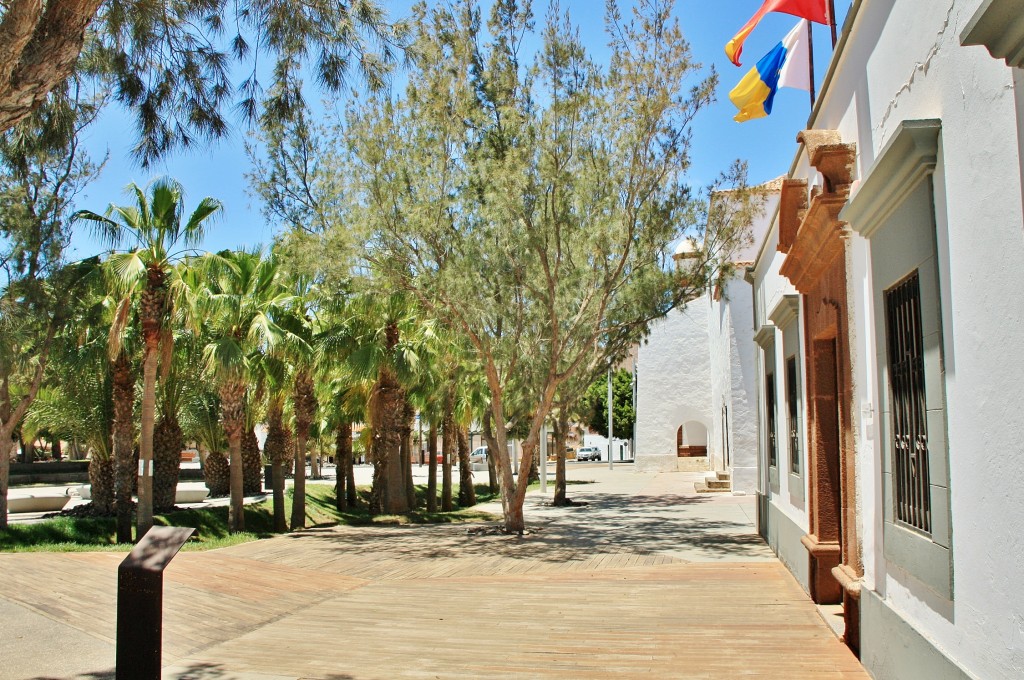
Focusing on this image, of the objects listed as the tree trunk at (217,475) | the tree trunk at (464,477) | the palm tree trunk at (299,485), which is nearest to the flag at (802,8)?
the palm tree trunk at (299,485)

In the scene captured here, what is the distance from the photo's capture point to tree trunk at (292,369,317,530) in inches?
795

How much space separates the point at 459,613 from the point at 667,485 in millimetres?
23481

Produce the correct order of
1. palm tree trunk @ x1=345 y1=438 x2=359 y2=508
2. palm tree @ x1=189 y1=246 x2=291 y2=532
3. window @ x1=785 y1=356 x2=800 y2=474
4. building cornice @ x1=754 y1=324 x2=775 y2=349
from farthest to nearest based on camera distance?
palm tree trunk @ x1=345 y1=438 x2=359 y2=508 < palm tree @ x1=189 y1=246 x2=291 y2=532 < building cornice @ x1=754 y1=324 x2=775 y2=349 < window @ x1=785 y1=356 x2=800 y2=474

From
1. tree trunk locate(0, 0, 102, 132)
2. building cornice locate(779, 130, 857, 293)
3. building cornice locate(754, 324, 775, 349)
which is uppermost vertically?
tree trunk locate(0, 0, 102, 132)

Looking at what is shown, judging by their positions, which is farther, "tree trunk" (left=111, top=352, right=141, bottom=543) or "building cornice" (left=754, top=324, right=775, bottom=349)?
"tree trunk" (left=111, top=352, right=141, bottom=543)

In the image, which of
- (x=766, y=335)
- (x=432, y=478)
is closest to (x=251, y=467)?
(x=432, y=478)

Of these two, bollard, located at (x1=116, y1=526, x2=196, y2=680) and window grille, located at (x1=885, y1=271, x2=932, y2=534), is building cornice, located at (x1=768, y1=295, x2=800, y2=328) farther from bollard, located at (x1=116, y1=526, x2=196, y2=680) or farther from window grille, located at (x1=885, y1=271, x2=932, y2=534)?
bollard, located at (x1=116, y1=526, x2=196, y2=680)

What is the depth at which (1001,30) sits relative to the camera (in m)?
3.17

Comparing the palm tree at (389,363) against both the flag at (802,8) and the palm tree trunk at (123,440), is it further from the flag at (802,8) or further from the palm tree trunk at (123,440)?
the flag at (802,8)

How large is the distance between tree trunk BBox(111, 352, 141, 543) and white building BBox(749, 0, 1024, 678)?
13.9 metres

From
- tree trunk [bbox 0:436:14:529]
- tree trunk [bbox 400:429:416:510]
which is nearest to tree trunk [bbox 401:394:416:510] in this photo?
tree trunk [bbox 400:429:416:510]

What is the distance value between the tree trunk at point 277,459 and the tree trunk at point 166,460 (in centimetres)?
223

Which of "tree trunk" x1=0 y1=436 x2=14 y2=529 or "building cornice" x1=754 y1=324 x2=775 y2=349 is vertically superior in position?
"building cornice" x1=754 y1=324 x2=775 y2=349

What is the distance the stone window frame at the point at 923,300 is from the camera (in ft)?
14.5
